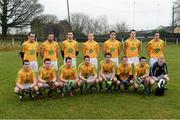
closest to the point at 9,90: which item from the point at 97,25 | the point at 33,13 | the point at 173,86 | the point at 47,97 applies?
the point at 47,97

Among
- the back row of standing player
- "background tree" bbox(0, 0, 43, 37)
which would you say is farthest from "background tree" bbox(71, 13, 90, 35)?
the back row of standing player

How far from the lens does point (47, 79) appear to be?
10828 mm

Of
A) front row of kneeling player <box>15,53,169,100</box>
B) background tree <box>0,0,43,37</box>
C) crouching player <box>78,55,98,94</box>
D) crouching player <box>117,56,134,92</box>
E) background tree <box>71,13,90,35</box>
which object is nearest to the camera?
front row of kneeling player <box>15,53,169,100</box>

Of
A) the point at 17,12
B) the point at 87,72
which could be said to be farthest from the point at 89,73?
the point at 17,12

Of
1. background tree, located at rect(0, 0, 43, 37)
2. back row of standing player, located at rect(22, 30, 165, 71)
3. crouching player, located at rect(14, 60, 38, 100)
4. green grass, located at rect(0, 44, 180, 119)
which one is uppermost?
background tree, located at rect(0, 0, 43, 37)

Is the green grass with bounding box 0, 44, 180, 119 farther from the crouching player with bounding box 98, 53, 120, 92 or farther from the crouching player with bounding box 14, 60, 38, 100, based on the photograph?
the crouching player with bounding box 98, 53, 120, 92

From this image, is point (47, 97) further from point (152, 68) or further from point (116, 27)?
point (116, 27)

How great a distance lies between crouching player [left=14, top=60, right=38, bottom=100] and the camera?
1034 cm

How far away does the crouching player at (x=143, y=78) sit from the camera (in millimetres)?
11078

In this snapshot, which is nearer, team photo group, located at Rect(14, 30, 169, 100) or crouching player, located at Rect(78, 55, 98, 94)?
team photo group, located at Rect(14, 30, 169, 100)

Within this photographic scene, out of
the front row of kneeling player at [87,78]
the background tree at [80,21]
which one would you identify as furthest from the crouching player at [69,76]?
the background tree at [80,21]

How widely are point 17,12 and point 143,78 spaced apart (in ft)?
172

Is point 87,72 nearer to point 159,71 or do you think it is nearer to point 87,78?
point 87,78

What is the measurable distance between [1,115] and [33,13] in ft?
179
